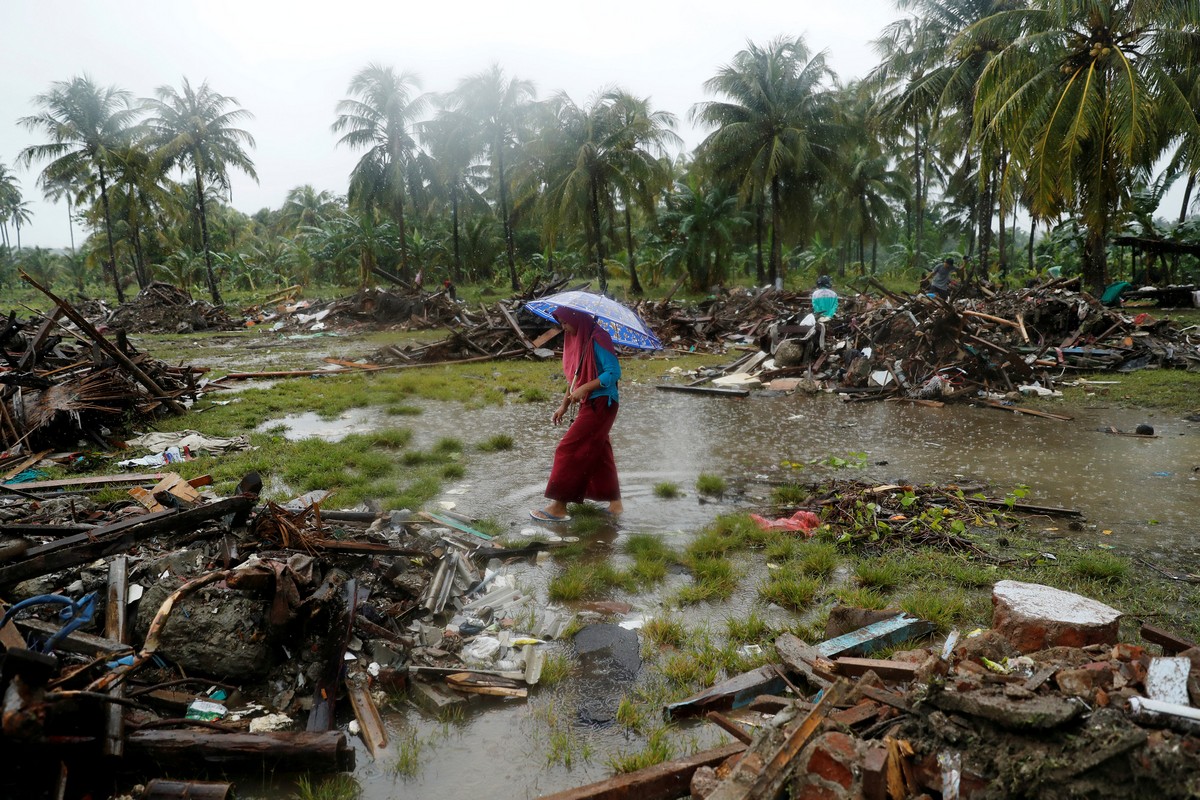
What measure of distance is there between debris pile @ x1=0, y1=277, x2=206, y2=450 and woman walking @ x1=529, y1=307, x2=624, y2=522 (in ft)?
17.0

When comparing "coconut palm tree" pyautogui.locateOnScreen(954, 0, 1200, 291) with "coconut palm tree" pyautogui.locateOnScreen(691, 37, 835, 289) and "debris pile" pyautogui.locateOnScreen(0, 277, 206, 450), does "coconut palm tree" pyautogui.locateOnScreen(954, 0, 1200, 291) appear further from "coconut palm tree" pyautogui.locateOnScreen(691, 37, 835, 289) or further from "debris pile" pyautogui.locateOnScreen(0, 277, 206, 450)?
"debris pile" pyautogui.locateOnScreen(0, 277, 206, 450)

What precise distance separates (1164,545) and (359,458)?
6.87 metres

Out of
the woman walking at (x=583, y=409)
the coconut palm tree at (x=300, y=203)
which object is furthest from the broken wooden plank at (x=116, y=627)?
the coconut palm tree at (x=300, y=203)

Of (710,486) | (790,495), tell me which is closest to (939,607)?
(790,495)

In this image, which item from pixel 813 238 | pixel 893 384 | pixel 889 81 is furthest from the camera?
pixel 813 238

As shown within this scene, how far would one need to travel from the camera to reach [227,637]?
3074 mm

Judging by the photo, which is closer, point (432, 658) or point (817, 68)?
point (432, 658)

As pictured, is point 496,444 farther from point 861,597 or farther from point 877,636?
point 877,636

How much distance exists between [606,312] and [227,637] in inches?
128

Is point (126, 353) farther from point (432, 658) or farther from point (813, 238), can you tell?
point (813, 238)

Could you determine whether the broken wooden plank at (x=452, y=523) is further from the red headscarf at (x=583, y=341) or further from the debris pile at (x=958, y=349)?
the debris pile at (x=958, y=349)

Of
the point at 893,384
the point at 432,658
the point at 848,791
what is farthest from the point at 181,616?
the point at 893,384

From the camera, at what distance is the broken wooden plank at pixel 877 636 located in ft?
10.7

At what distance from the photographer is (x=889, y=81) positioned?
25688 mm
